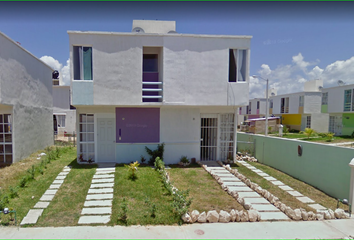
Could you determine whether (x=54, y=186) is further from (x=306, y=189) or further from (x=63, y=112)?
(x=63, y=112)

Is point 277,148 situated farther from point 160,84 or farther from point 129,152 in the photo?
point 129,152

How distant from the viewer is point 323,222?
5020mm

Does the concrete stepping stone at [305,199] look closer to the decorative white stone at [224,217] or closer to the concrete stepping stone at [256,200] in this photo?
the concrete stepping stone at [256,200]

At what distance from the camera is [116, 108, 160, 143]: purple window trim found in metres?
9.39

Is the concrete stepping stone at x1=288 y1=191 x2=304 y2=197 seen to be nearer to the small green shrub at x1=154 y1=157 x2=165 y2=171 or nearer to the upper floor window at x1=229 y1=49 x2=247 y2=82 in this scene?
the small green shrub at x1=154 y1=157 x2=165 y2=171

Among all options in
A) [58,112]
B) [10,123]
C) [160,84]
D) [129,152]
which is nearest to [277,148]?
[160,84]

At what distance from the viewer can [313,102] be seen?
2741 cm

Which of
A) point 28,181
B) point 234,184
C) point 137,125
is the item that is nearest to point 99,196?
point 28,181

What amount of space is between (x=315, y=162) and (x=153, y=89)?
24.3 feet

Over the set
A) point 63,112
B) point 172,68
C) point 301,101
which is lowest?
point 63,112

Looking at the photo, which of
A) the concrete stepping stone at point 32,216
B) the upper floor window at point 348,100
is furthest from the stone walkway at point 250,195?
the upper floor window at point 348,100

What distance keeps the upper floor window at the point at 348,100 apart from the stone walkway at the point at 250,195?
21378 millimetres

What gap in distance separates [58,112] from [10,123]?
43.9 ft

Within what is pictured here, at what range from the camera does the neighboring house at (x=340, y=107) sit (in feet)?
71.8
